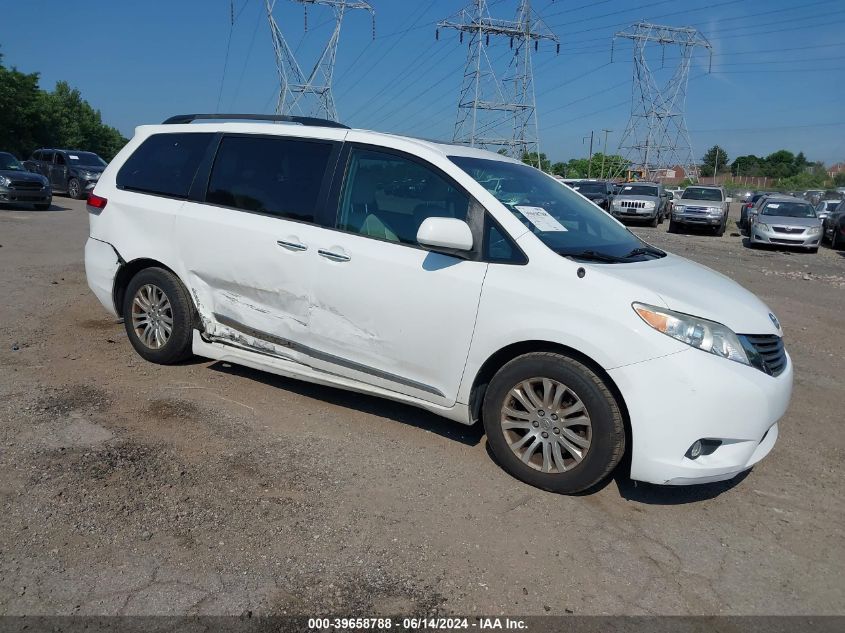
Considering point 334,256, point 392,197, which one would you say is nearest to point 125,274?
point 334,256

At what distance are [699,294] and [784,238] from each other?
18219 mm

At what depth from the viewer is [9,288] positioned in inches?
325

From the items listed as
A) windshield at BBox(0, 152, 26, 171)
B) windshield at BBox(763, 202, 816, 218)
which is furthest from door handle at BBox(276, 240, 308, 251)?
windshield at BBox(763, 202, 816, 218)

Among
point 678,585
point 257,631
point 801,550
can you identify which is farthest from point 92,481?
point 801,550

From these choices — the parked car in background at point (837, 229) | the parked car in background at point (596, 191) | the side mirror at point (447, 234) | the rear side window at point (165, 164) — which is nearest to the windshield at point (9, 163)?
the rear side window at point (165, 164)

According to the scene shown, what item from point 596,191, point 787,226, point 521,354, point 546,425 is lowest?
point 546,425

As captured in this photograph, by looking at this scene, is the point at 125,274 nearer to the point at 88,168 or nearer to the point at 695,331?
the point at 695,331

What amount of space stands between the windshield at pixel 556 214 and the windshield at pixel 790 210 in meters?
18.4

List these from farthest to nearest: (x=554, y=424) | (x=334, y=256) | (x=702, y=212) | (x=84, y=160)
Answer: (x=702, y=212)
(x=84, y=160)
(x=334, y=256)
(x=554, y=424)

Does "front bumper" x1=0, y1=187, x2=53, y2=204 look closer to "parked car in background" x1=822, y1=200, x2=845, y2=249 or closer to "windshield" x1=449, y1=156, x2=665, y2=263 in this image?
"windshield" x1=449, y1=156, x2=665, y2=263

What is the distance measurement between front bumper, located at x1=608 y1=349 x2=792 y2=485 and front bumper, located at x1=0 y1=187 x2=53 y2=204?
19.2 metres

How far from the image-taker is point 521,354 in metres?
3.85

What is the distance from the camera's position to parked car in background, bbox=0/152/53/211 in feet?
59.4

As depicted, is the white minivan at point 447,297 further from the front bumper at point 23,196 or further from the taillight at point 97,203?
the front bumper at point 23,196
